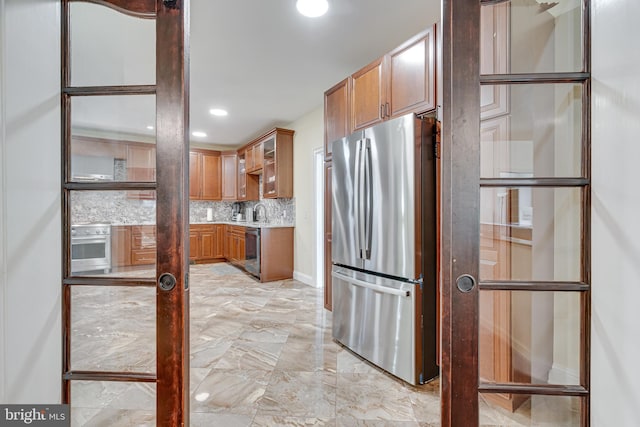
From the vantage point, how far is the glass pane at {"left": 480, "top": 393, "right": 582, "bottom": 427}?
93cm

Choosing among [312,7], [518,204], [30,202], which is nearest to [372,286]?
[518,204]

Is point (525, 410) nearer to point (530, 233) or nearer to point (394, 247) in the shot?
point (530, 233)

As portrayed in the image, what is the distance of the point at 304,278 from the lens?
4766 mm

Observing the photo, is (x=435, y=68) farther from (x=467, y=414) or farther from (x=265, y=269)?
(x=265, y=269)

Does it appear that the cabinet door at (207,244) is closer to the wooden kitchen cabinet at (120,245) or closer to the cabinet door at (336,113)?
the cabinet door at (336,113)

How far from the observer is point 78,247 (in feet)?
3.28

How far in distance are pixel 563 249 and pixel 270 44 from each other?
2683mm

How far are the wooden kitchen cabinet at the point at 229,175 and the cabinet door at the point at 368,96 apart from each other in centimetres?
451

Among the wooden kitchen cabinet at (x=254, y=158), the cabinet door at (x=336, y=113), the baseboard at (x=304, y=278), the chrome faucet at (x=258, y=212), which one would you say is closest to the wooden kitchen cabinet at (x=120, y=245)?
the cabinet door at (x=336, y=113)

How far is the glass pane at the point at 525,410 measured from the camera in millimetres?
930

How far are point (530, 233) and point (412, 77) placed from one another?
150 centimetres

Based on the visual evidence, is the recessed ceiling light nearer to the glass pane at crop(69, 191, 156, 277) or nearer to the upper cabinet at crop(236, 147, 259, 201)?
the upper cabinet at crop(236, 147, 259, 201)

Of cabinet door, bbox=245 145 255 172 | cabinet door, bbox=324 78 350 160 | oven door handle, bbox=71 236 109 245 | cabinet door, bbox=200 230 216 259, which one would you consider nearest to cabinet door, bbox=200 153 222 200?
cabinet door, bbox=200 230 216 259
